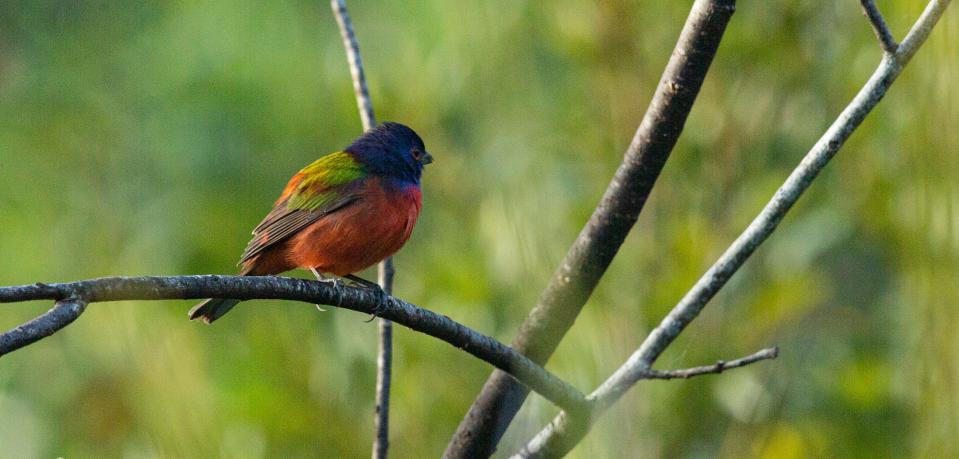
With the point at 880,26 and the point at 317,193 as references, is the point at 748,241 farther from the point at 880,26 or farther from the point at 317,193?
the point at 317,193

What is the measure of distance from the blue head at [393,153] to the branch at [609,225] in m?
1.39

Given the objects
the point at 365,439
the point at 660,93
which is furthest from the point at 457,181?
the point at 660,93

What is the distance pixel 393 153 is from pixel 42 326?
2.72 meters

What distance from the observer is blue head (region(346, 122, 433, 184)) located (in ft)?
13.6

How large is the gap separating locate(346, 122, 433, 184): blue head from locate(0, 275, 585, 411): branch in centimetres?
137

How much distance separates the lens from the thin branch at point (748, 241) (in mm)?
2379

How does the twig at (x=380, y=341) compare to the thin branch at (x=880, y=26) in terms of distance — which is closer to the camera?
the thin branch at (x=880, y=26)

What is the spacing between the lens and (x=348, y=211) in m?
4.34

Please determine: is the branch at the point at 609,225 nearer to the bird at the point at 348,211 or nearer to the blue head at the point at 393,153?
the bird at the point at 348,211

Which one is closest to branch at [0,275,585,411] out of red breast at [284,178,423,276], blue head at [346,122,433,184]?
red breast at [284,178,423,276]

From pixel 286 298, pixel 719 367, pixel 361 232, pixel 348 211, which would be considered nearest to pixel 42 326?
pixel 286 298

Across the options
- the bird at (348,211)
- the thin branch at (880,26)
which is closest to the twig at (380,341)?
the bird at (348,211)

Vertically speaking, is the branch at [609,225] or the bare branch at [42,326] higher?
the branch at [609,225]

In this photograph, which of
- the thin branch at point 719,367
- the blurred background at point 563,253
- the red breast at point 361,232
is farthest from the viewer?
the red breast at point 361,232
